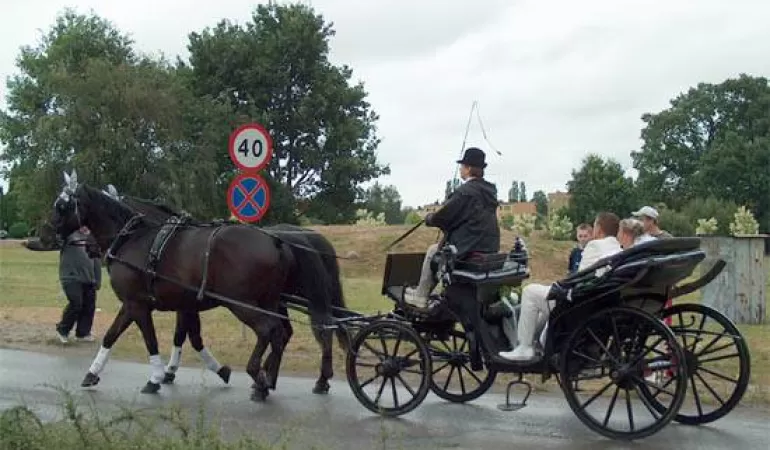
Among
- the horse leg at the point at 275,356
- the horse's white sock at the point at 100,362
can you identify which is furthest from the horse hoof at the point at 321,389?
the horse's white sock at the point at 100,362

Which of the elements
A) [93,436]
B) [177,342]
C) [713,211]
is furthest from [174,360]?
[713,211]

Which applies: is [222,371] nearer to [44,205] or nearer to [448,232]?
[448,232]

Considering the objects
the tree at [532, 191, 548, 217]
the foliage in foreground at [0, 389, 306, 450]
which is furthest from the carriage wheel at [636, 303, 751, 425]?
the tree at [532, 191, 548, 217]

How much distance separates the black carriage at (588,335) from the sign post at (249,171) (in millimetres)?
4001

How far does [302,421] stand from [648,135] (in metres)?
79.0

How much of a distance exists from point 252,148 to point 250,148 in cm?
3

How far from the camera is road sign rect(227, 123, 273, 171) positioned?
12023 mm

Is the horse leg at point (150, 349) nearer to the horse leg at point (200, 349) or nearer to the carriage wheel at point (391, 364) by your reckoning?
the horse leg at point (200, 349)

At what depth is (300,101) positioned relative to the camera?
184ft

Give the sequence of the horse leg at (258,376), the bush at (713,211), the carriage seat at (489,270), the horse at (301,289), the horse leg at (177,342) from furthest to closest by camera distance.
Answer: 1. the bush at (713,211)
2. the horse leg at (177,342)
3. the horse at (301,289)
4. the horse leg at (258,376)
5. the carriage seat at (489,270)

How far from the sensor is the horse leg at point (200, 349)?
948 centimetres

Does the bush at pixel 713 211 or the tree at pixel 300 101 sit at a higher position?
the tree at pixel 300 101

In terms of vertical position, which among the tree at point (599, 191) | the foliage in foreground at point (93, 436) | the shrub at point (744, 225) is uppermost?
the tree at point (599, 191)

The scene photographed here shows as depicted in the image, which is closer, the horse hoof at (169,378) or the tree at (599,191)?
the horse hoof at (169,378)
